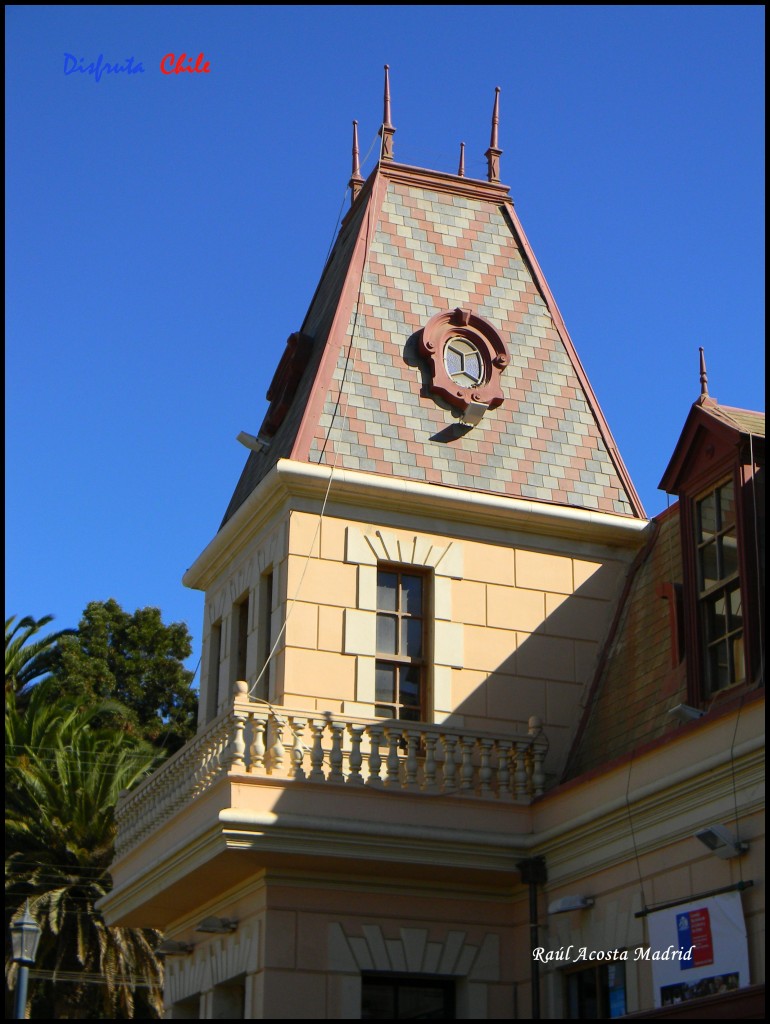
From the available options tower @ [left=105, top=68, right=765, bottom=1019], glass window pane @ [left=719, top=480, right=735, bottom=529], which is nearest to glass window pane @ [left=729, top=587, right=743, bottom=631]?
glass window pane @ [left=719, top=480, right=735, bottom=529]

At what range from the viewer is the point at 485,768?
49.9 ft

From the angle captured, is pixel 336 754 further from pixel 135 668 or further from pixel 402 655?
pixel 135 668

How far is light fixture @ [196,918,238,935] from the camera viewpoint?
15211mm

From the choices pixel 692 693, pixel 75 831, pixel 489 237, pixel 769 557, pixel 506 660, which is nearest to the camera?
pixel 769 557

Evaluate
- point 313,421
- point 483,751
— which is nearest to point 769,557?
point 483,751

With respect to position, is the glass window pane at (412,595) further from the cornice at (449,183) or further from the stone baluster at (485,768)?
the cornice at (449,183)

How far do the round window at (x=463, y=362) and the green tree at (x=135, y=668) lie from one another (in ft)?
83.4

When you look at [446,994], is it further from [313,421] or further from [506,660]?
[313,421]

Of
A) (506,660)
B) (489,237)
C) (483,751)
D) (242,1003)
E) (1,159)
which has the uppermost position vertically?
(489,237)

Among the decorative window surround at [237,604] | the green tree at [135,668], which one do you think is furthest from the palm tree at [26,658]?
the decorative window surround at [237,604]

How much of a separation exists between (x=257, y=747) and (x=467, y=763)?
2332mm

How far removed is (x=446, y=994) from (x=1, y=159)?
972 cm

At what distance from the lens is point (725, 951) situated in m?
11.8

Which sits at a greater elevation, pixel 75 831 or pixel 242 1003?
pixel 75 831
